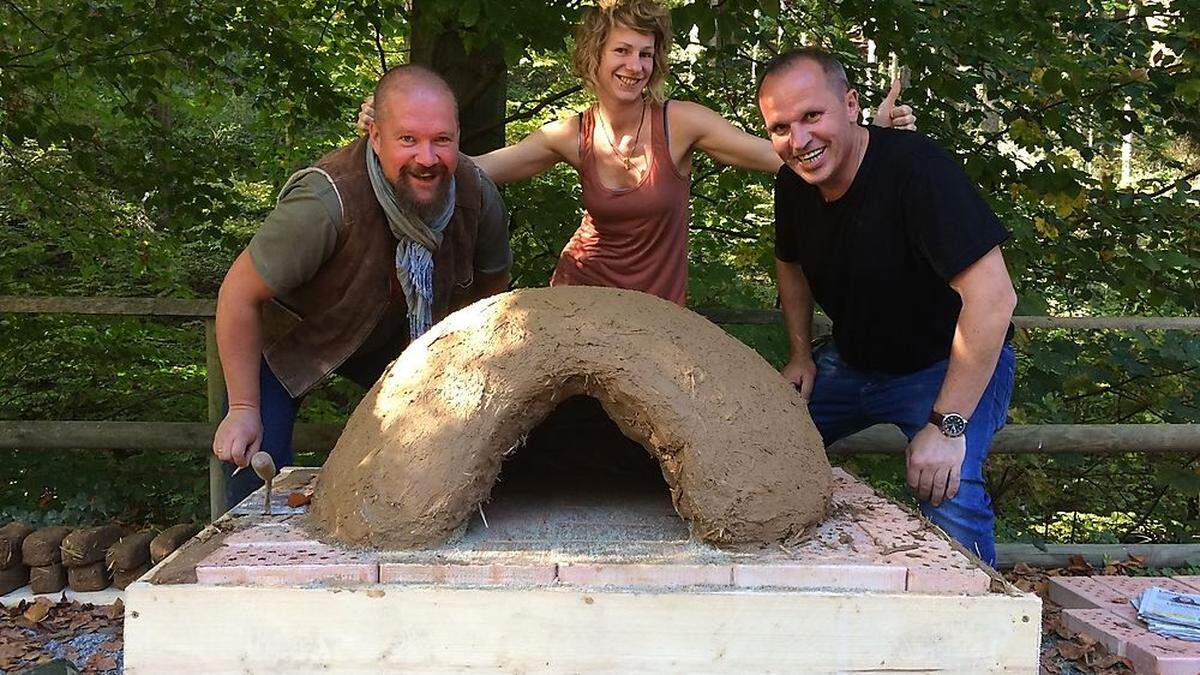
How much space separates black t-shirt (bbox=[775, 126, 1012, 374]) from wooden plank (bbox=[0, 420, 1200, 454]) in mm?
1167

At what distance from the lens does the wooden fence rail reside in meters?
4.05

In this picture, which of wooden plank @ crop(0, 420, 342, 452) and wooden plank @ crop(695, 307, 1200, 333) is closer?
wooden plank @ crop(0, 420, 342, 452)

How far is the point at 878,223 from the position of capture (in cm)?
296

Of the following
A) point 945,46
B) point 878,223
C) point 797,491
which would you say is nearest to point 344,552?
point 797,491

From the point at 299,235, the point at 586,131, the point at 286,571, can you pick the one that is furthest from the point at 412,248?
the point at 286,571

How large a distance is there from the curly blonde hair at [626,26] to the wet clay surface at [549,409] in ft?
3.16

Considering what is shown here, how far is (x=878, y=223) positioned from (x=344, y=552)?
5.64 ft

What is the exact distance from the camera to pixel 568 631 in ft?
7.08

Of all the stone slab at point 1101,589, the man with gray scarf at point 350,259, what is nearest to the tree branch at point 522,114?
the man with gray scarf at point 350,259

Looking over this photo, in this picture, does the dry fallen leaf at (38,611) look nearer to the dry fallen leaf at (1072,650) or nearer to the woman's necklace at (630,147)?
the woman's necklace at (630,147)

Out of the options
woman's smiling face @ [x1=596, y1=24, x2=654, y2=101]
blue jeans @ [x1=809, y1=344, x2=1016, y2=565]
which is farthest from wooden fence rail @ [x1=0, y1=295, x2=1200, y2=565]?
woman's smiling face @ [x1=596, y1=24, x2=654, y2=101]

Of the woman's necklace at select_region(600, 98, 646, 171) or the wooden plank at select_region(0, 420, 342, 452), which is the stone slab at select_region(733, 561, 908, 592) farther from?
the wooden plank at select_region(0, 420, 342, 452)

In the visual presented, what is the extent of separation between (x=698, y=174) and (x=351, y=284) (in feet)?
9.78

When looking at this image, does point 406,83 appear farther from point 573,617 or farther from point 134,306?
point 134,306
